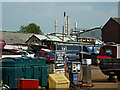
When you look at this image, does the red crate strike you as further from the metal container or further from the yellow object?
the yellow object

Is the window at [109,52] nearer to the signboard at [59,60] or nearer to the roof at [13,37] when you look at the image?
the signboard at [59,60]

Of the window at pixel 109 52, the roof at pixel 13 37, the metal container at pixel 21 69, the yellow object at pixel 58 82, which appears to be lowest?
the yellow object at pixel 58 82

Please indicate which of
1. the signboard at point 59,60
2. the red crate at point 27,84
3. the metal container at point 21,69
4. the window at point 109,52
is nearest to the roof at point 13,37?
the window at point 109,52

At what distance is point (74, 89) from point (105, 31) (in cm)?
5100

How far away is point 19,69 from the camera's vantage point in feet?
28.0

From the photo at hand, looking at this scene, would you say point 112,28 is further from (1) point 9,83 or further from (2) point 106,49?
(1) point 9,83

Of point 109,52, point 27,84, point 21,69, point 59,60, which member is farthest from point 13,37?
point 27,84

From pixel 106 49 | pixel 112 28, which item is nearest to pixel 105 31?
pixel 112 28

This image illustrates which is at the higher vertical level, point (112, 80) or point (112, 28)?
point (112, 28)

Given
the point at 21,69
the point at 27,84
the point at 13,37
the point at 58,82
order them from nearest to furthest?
the point at 27,84
the point at 58,82
the point at 21,69
the point at 13,37

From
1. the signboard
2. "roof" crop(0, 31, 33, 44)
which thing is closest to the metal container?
the signboard

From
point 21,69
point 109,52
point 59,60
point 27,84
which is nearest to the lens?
point 27,84

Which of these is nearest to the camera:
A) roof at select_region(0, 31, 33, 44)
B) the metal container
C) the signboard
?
the metal container

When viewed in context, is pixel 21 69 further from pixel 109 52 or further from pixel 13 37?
pixel 13 37
